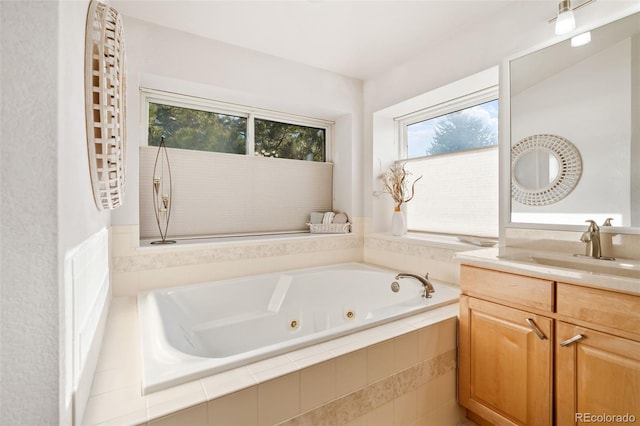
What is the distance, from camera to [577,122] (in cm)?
152

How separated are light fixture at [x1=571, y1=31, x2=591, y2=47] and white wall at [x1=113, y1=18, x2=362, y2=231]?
1.68 meters

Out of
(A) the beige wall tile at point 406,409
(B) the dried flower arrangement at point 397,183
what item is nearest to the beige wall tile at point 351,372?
(A) the beige wall tile at point 406,409

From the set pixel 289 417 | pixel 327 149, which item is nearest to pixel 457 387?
pixel 289 417

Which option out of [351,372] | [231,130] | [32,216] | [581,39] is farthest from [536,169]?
[231,130]

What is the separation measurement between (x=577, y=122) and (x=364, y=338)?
1.53 meters

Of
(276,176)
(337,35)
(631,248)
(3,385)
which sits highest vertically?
(337,35)

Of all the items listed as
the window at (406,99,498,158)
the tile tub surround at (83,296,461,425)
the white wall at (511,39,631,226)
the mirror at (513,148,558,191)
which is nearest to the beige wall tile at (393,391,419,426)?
the tile tub surround at (83,296,461,425)

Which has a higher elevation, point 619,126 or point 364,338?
point 619,126

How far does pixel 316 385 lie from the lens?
113cm

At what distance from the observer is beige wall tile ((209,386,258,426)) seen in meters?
0.95

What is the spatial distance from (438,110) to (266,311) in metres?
2.21

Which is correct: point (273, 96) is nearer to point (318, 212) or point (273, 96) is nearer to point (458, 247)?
point (318, 212)

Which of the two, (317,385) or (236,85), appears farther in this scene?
(236,85)

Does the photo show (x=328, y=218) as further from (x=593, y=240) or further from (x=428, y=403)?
(x=593, y=240)
